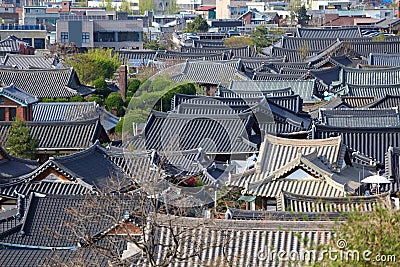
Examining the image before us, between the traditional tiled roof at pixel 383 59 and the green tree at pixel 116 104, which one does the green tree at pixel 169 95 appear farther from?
the traditional tiled roof at pixel 383 59

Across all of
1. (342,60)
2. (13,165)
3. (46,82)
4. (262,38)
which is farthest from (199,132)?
(262,38)

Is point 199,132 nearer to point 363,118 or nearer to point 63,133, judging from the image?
point 63,133

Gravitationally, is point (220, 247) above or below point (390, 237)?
below

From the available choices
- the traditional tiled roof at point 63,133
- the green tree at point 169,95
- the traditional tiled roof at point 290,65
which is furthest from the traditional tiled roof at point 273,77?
the traditional tiled roof at point 63,133

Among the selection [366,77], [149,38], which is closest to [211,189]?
[366,77]

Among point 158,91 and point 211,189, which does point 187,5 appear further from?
point 211,189

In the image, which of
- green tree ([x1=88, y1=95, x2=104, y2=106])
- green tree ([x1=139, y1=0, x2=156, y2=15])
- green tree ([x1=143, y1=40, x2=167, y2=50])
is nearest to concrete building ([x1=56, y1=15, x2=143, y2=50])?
green tree ([x1=143, y1=40, x2=167, y2=50])
